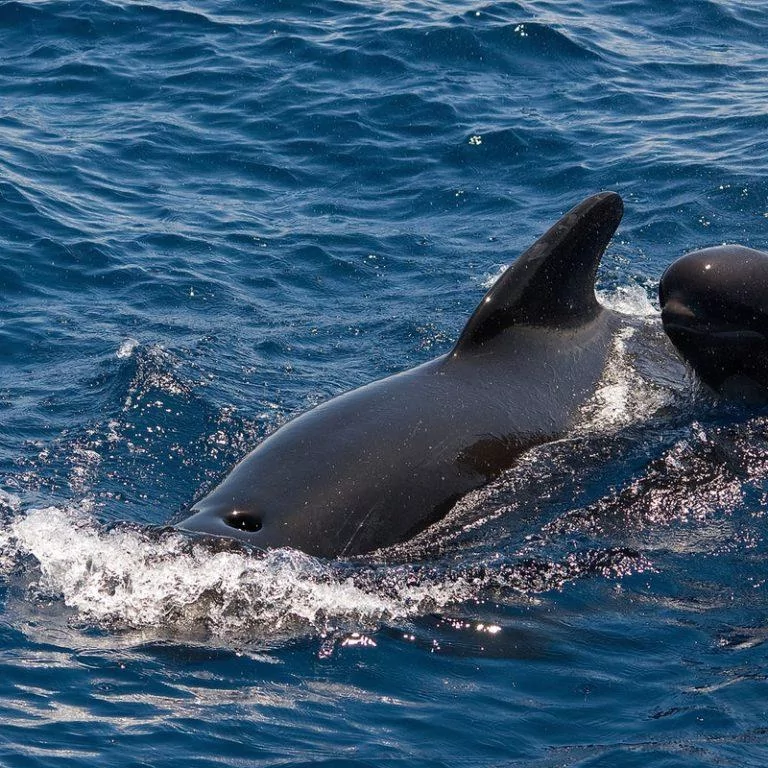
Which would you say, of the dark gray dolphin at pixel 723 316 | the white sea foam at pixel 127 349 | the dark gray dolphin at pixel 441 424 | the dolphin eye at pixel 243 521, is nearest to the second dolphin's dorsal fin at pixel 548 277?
the dark gray dolphin at pixel 441 424

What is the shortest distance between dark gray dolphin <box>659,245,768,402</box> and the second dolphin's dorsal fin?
2.74ft

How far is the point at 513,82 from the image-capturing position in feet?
88.0

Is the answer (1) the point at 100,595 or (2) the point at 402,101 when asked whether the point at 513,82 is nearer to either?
(2) the point at 402,101

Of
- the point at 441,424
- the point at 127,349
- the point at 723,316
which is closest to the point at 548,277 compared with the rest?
the point at 723,316

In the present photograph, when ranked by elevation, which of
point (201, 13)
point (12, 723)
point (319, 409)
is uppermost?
point (201, 13)

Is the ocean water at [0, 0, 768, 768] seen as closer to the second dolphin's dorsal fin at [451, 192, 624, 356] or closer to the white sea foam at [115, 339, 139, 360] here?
the white sea foam at [115, 339, 139, 360]

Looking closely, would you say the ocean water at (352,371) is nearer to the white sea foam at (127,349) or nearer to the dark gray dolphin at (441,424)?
the white sea foam at (127,349)

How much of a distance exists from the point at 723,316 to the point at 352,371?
496cm

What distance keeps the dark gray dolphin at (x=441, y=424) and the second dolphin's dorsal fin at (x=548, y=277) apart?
0.04 feet

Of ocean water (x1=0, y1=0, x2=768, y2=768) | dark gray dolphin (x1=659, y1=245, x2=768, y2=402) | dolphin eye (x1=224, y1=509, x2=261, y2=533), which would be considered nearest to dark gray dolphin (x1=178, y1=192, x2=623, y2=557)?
dolphin eye (x1=224, y1=509, x2=261, y2=533)

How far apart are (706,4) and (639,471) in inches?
833

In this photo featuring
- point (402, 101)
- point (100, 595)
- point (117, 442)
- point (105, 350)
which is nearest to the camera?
point (100, 595)

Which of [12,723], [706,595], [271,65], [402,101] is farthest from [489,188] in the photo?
[12,723]

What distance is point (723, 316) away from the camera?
12.6m
